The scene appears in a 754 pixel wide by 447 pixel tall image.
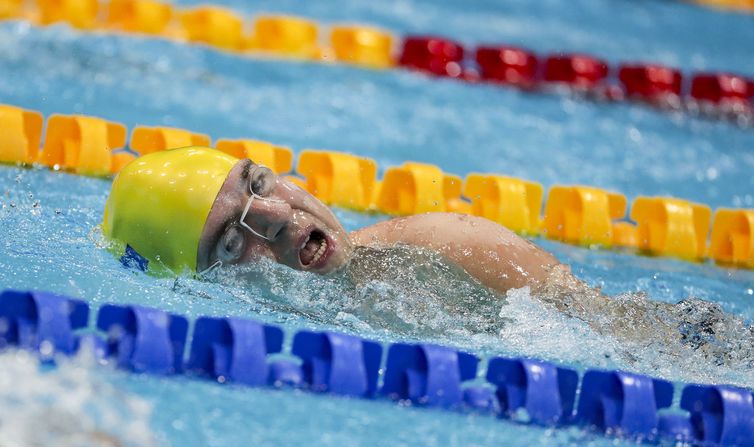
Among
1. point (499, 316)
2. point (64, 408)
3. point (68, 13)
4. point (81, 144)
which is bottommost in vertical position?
point (64, 408)

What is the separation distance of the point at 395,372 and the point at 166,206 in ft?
2.55

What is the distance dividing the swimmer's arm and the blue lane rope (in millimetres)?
345

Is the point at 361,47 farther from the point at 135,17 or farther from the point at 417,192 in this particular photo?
the point at 417,192

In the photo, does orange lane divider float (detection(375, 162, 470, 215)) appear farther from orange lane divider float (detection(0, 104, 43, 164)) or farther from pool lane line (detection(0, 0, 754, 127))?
pool lane line (detection(0, 0, 754, 127))

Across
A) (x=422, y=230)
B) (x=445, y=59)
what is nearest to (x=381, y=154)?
(x=445, y=59)

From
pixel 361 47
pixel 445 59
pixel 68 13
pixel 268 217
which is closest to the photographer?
pixel 268 217

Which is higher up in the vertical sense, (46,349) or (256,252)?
(256,252)

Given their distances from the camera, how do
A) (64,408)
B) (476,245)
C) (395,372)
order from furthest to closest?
(476,245) → (395,372) → (64,408)

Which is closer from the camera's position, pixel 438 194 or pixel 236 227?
pixel 236 227

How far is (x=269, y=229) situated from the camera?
9.95ft

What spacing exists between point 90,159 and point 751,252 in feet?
8.42

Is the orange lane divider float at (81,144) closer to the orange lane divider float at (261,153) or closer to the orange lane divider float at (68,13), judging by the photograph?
the orange lane divider float at (261,153)

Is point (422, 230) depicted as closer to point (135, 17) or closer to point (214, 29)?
point (214, 29)

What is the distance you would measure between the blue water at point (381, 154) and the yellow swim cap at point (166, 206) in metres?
0.16
